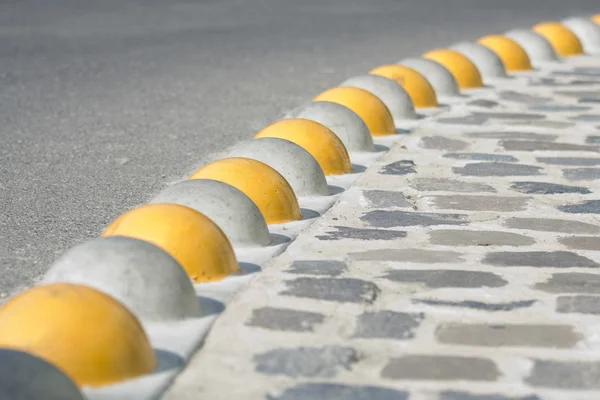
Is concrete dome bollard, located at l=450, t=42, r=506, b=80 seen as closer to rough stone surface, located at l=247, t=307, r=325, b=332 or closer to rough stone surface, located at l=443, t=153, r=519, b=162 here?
rough stone surface, located at l=443, t=153, r=519, b=162

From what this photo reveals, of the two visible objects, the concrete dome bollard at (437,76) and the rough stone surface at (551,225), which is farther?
the concrete dome bollard at (437,76)

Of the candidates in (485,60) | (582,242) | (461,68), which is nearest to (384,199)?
(582,242)

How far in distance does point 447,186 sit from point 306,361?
8.04 ft

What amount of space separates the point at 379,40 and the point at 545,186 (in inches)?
Answer: 267

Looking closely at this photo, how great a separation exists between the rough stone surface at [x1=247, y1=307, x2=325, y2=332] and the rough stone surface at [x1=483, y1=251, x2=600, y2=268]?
936 mm

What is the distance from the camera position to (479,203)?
523 cm

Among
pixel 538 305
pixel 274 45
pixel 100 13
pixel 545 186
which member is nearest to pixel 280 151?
pixel 545 186

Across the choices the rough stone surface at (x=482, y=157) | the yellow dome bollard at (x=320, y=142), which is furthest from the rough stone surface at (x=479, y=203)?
the rough stone surface at (x=482, y=157)

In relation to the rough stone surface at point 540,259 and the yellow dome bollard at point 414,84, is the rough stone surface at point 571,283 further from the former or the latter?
the yellow dome bollard at point 414,84

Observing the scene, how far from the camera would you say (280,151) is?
5.38 meters

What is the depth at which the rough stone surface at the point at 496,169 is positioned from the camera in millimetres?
5859

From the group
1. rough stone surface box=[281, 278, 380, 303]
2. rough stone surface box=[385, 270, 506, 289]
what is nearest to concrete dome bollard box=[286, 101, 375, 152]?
rough stone surface box=[385, 270, 506, 289]

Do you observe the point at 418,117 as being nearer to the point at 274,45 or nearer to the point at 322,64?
the point at 322,64

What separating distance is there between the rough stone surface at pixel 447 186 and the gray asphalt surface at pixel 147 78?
1255 millimetres
